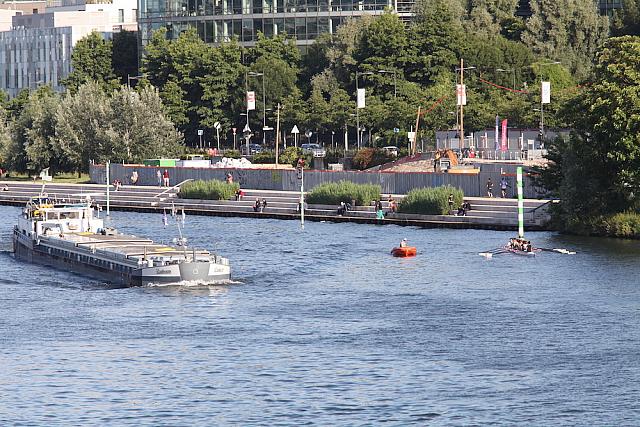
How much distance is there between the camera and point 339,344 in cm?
7231

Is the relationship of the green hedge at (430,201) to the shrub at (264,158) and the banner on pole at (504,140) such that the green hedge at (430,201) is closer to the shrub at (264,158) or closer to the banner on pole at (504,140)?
the banner on pole at (504,140)

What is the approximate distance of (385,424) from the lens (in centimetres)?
5806

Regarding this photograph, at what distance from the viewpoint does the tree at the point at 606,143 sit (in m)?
113

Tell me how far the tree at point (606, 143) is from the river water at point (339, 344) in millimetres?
9756

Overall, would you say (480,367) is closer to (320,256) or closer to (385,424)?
(385,424)

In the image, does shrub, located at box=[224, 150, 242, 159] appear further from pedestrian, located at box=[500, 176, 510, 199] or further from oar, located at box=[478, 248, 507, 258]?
oar, located at box=[478, 248, 507, 258]

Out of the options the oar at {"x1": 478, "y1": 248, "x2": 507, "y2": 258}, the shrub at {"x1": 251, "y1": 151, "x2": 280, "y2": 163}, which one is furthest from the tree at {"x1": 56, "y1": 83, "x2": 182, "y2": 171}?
the oar at {"x1": 478, "y1": 248, "x2": 507, "y2": 258}

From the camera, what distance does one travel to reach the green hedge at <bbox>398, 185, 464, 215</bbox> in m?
128

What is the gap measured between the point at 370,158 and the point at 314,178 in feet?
61.4

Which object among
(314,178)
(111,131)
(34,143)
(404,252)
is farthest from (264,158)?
(404,252)

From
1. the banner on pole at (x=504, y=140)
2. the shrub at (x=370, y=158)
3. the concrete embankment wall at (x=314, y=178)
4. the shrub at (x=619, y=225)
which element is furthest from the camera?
the shrub at (x=370, y=158)

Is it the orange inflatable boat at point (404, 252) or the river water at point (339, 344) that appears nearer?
the river water at point (339, 344)

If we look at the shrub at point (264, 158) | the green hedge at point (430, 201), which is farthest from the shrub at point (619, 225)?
the shrub at point (264, 158)

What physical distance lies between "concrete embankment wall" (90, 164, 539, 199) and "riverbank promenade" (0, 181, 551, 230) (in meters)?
2.11
